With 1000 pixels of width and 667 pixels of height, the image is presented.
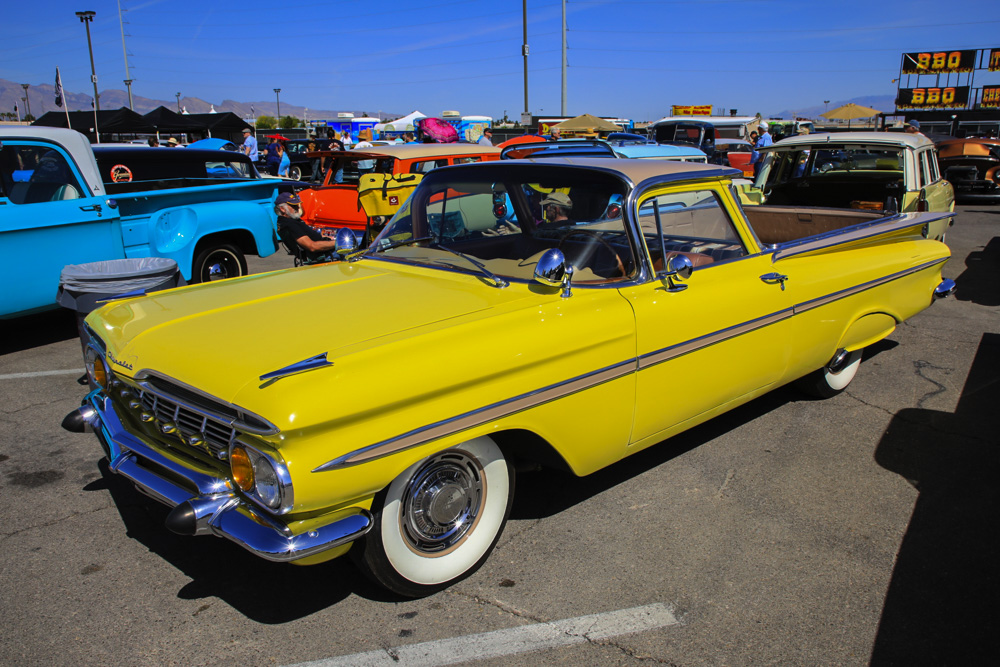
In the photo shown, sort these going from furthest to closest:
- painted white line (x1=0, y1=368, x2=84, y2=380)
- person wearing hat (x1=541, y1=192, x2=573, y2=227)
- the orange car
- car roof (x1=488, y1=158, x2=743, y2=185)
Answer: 1. the orange car
2. painted white line (x1=0, y1=368, x2=84, y2=380)
3. person wearing hat (x1=541, y1=192, x2=573, y2=227)
4. car roof (x1=488, y1=158, x2=743, y2=185)

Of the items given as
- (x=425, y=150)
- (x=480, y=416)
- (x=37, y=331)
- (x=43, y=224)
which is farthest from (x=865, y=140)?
(x=37, y=331)

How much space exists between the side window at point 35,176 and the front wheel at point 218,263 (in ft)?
4.13

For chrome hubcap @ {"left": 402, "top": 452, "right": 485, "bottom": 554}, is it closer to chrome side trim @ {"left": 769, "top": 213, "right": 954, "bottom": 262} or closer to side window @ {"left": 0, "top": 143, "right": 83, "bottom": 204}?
chrome side trim @ {"left": 769, "top": 213, "right": 954, "bottom": 262}

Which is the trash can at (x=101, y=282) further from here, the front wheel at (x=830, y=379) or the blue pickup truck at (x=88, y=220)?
the front wheel at (x=830, y=379)

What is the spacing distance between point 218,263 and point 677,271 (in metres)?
5.51

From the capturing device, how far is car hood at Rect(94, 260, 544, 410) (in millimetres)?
2432

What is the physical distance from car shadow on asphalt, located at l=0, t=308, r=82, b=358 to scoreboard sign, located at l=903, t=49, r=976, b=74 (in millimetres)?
40496

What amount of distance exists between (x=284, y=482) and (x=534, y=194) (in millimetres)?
2052

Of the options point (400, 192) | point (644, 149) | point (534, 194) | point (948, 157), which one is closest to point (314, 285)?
point (534, 194)

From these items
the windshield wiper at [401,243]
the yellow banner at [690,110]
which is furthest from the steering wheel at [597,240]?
the yellow banner at [690,110]

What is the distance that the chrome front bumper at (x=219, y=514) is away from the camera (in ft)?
7.21

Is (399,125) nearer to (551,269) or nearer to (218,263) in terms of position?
(218,263)

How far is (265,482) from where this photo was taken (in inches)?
87.8

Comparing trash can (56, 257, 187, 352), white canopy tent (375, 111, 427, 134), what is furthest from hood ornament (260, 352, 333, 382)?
A: white canopy tent (375, 111, 427, 134)
